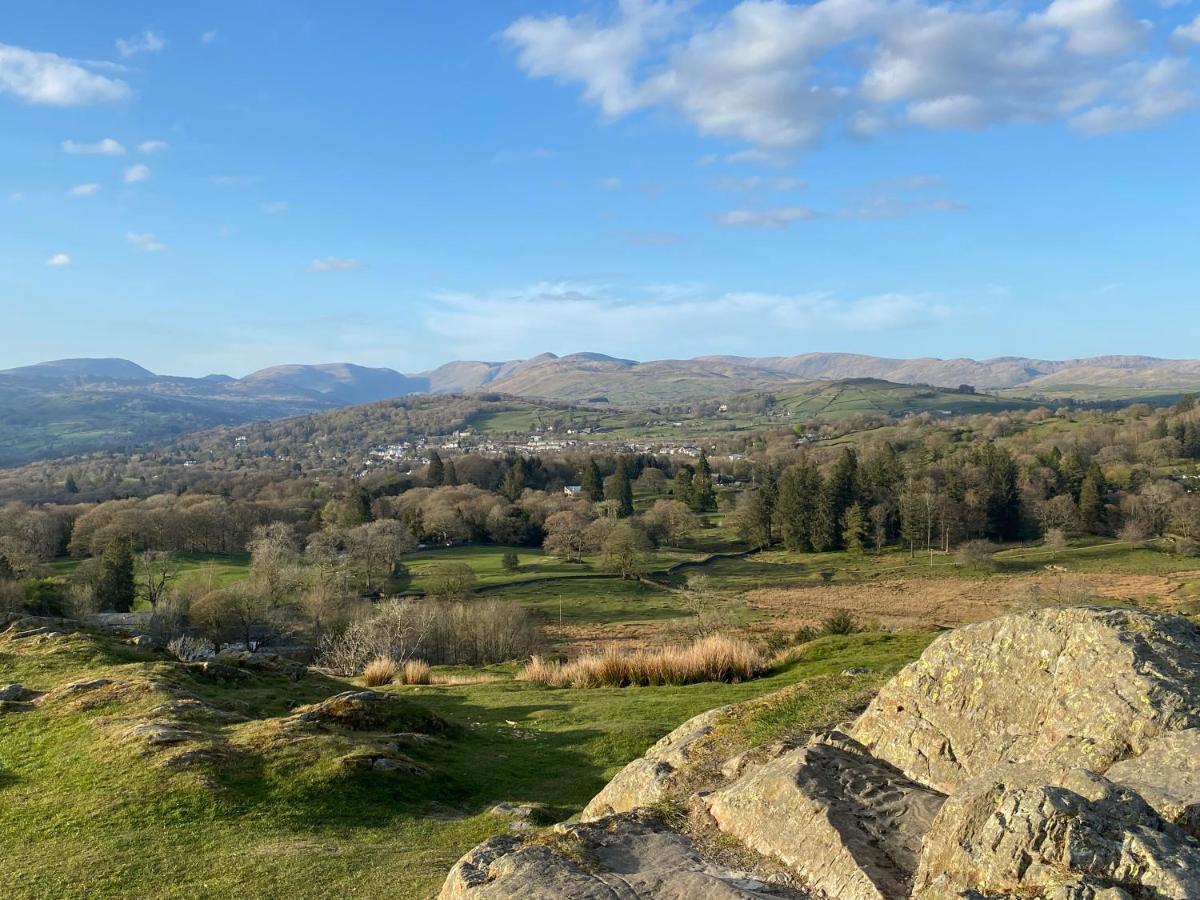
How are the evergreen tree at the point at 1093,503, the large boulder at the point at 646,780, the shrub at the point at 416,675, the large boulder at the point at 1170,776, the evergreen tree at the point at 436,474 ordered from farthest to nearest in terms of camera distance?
the evergreen tree at the point at 436,474
the evergreen tree at the point at 1093,503
the shrub at the point at 416,675
the large boulder at the point at 646,780
the large boulder at the point at 1170,776

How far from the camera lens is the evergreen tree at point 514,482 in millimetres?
142500

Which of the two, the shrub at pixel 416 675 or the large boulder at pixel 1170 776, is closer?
the large boulder at pixel 1170 776

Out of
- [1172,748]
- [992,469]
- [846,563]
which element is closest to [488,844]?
[1172,748]

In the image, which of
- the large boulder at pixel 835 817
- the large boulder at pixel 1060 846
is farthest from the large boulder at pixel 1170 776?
the large boulder at pixel 835 817

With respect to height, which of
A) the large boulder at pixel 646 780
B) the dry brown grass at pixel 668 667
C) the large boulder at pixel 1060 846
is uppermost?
the large boulder at pixel 1060 846

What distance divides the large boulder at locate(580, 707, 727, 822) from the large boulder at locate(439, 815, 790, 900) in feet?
4.78

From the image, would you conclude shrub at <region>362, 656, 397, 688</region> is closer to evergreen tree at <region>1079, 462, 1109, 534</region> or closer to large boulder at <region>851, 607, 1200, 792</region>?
large boulder at <region>851, 607, 1200, 792</region>

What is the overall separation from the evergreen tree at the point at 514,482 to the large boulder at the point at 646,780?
128m

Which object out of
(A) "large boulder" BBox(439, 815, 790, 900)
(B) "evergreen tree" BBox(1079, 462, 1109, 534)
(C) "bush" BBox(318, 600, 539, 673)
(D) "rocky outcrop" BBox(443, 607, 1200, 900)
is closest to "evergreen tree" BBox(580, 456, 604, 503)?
(B) "evergreen tree" BBox(1079, 462, 1109, 534)

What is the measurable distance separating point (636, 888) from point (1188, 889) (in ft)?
12.6

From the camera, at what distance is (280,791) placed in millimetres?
12492

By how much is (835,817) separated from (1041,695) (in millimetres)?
2489

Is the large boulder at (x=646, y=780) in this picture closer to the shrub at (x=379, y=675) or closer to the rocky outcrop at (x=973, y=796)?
the rocky outcrop at (x=973, y=796)

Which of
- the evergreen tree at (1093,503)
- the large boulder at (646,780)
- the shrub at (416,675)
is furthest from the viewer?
the evergreen tree at (1093,503)
